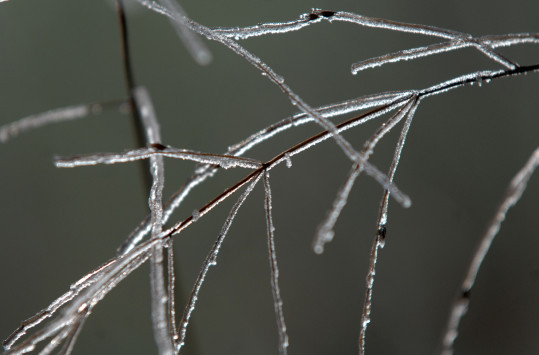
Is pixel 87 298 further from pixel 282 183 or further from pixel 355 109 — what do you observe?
pixel 282 183

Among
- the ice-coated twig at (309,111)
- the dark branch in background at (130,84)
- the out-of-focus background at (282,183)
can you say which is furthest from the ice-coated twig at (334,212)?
the out-of-focus background at (282,183)

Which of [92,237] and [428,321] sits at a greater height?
[92,237]

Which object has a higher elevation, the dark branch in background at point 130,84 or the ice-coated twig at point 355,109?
the dark branch in background at point 130,84

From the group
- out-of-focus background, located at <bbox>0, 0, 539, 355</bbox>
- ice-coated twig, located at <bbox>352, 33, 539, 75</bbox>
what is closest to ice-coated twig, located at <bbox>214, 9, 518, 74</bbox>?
ice-coated twig, located at <bbox>352, 33, 539, 75</bbox>

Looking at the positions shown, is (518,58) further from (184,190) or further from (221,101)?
(184,190)

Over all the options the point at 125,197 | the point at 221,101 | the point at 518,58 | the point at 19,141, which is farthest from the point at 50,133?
the point at 518,58

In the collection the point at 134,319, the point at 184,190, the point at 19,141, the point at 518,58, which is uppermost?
the point at 518,58

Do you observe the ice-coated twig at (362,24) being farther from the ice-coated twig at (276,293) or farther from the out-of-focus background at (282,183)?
the out-of-focus background at (282,183)
